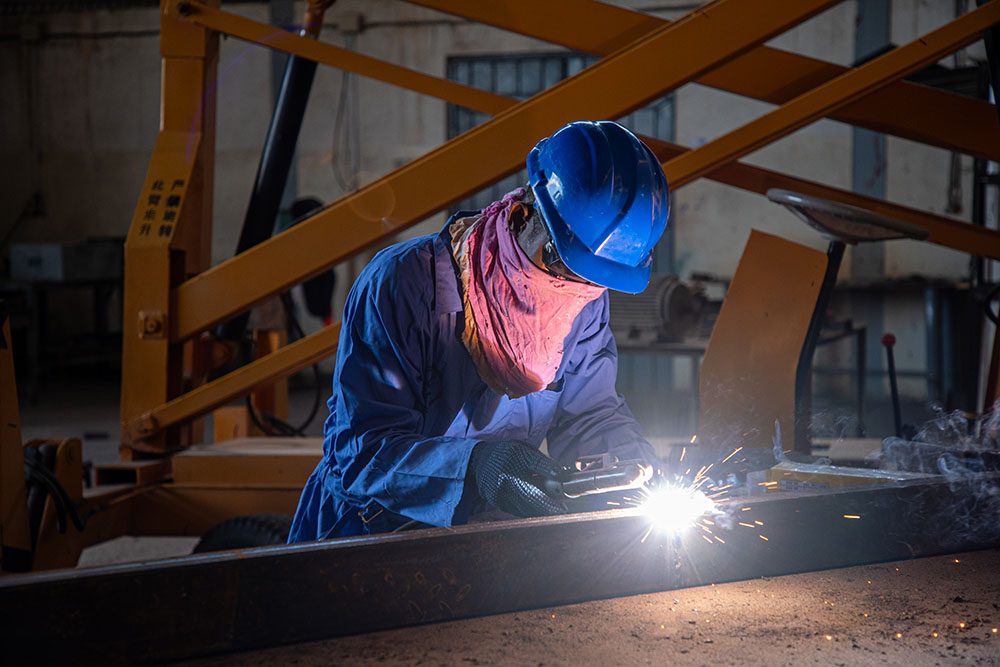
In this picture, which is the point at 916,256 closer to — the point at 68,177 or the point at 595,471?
the point at 595,471

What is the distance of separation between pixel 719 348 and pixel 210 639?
178 cm

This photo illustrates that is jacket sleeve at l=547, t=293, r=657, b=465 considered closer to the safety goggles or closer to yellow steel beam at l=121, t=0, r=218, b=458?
the safety goggles

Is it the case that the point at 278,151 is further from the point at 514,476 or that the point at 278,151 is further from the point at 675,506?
the point at 675,506

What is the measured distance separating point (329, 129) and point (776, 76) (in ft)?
27.0

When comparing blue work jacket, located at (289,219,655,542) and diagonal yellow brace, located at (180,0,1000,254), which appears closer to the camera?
blue work jacket, located at (289,219,655,542)

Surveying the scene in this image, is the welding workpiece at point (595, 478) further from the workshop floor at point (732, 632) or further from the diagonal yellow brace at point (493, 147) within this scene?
the diagonal yellow brace at point (493, 147)

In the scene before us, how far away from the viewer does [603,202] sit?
4.91ft

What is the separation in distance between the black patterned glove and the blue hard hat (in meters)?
0.36

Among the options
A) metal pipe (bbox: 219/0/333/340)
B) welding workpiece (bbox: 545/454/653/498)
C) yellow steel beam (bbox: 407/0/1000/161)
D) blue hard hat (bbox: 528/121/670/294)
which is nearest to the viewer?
welding workpiece (bbox: 545/454/653/498)

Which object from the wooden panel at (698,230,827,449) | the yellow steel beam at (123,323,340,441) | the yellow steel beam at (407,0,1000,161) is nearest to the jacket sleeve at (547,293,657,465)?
the wooden panel at (698,230,827,449)

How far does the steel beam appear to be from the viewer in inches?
41.8

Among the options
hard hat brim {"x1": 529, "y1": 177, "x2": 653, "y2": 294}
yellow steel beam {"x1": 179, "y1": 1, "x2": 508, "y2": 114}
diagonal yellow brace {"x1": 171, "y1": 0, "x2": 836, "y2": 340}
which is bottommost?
hard hat brim {"x1": 529, "y1": 177, "x2": 653, "y2": 294}

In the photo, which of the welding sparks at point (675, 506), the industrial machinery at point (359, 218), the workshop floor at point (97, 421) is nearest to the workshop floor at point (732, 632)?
the welding sparks at point (675, 506)

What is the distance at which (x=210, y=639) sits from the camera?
1.11 m
